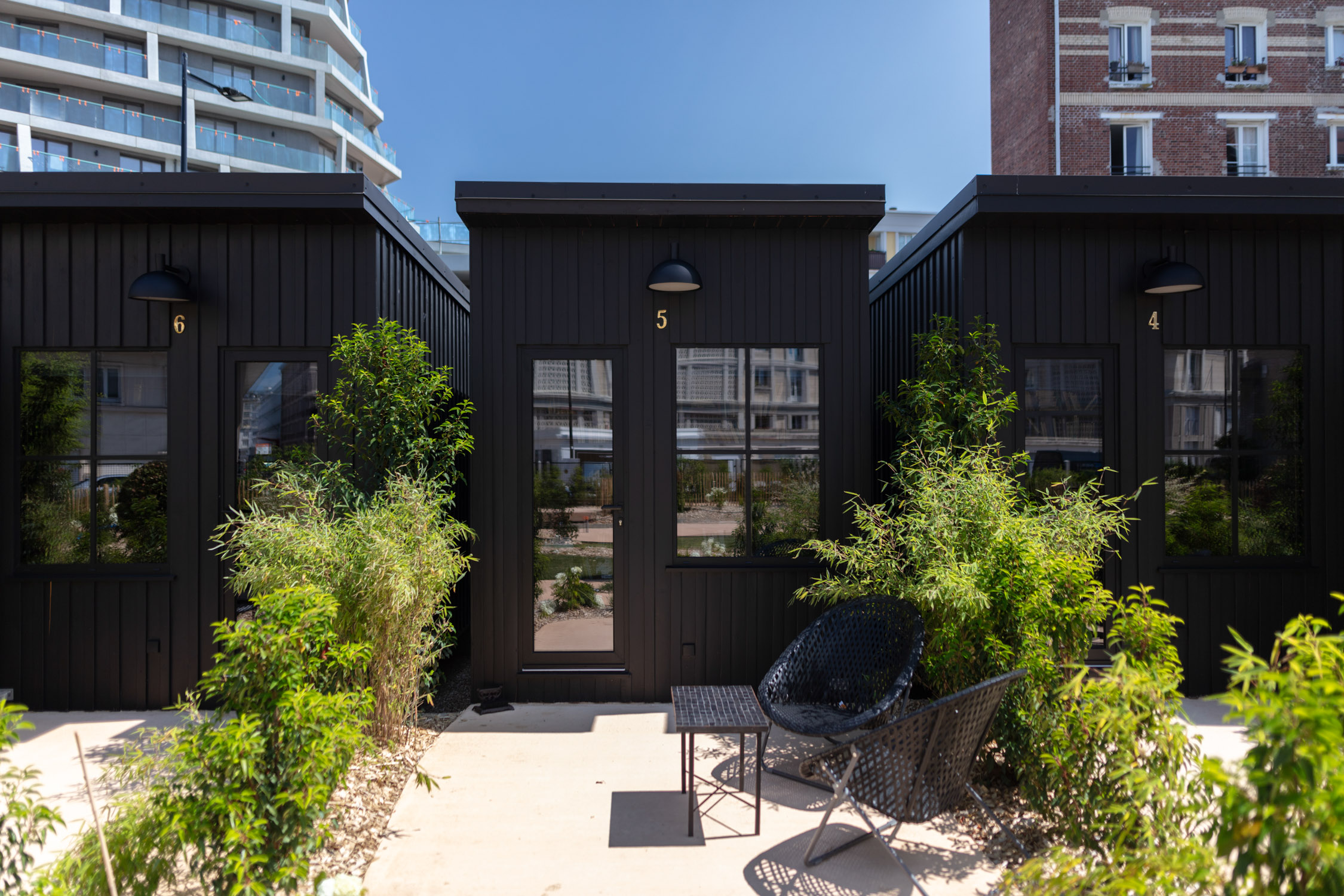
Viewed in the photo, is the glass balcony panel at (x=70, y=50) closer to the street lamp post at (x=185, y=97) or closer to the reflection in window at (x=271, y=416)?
the street lamp post at (x=185, y=97)

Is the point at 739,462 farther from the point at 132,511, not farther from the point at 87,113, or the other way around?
the point at 87,113

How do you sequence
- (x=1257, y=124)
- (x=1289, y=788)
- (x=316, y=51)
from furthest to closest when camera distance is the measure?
1. (x=316, y=51)
2. (x=1257, y=124)
3. (x=1289, y=788)

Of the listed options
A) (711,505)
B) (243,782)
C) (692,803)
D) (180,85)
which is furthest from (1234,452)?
(180,85)

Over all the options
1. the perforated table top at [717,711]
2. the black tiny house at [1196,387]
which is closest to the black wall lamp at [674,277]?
the black tiny house at [1196,387]

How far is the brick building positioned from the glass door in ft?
54.0

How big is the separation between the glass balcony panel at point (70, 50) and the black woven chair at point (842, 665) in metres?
31.5

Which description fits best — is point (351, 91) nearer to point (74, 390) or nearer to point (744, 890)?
point (74, 390)

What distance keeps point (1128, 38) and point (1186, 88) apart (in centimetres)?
180

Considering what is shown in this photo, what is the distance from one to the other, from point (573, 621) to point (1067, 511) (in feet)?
9.08

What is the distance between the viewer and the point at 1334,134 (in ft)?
55.8

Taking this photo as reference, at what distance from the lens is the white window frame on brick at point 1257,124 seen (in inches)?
663

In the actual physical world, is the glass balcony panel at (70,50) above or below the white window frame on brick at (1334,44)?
above

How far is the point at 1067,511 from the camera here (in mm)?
3359

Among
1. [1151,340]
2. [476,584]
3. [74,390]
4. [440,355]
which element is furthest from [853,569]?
[74,390]
